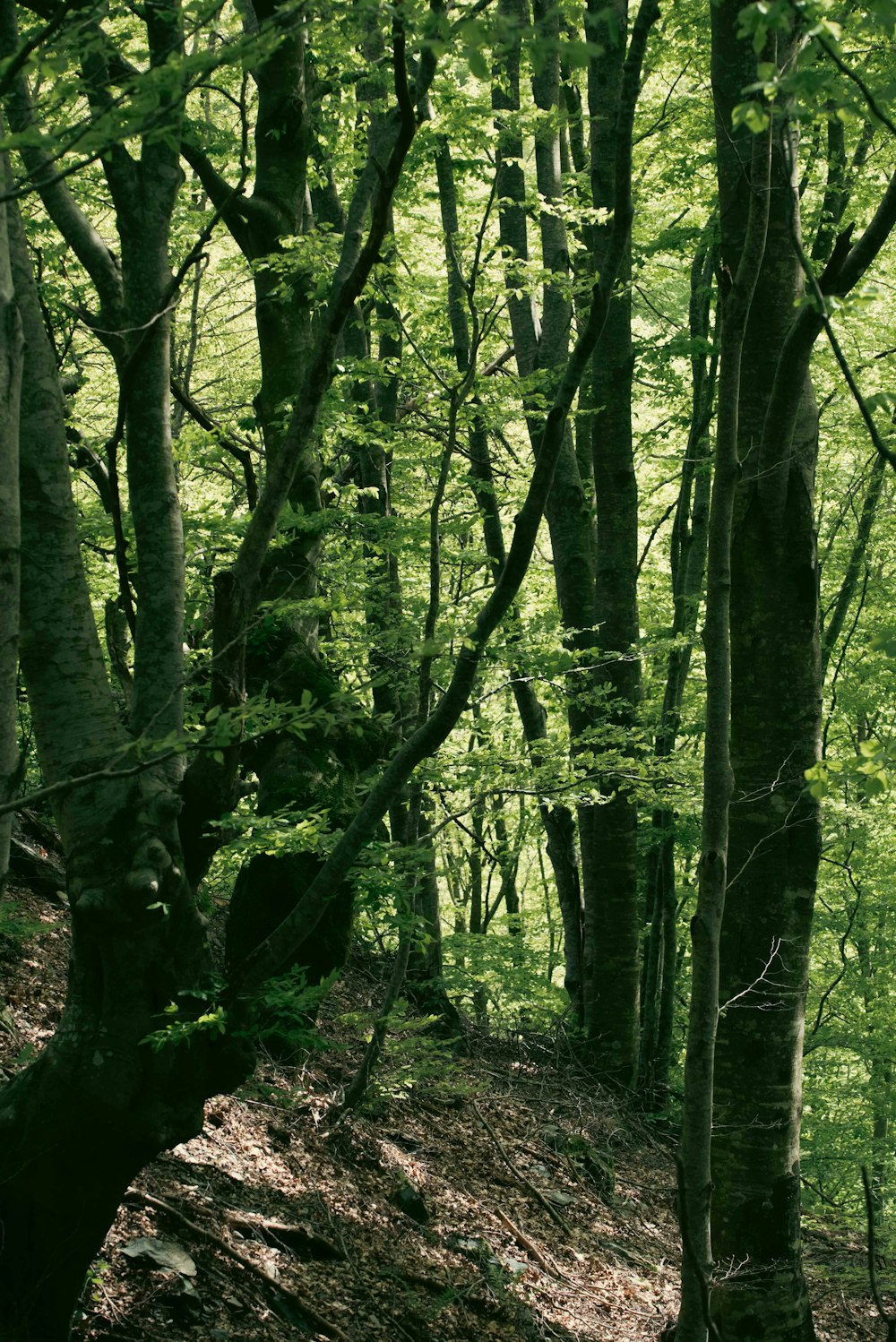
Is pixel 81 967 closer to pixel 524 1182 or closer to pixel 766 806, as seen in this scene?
pixel 766 806

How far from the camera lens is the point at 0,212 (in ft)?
8.59

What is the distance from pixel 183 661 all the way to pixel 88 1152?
181cm

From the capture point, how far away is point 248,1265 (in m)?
5.27

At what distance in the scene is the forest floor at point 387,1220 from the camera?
199 inches

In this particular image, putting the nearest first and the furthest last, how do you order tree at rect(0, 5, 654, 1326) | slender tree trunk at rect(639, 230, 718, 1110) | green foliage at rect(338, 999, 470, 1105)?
tree at rect(0, 5, 654, 1326), green foliage at rect(338, 999, 470, 1105), slender tree trunk at rect(639, 230, 718, 1110)

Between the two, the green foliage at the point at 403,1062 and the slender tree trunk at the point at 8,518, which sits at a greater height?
the slender tree trunk at the point at 8,518

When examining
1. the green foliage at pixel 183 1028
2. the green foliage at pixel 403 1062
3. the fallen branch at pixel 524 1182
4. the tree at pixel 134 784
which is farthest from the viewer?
the fallen branch at pixel 524 1182

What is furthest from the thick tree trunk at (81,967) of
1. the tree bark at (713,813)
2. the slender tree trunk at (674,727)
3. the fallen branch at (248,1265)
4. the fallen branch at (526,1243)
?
the slender tree trunk at (674,727)

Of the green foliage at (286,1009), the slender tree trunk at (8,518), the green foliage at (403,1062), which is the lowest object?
the green foliage at (403,1062)

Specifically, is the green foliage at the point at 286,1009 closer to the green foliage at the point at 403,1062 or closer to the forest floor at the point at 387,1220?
the forest floor at the point at 387,1220

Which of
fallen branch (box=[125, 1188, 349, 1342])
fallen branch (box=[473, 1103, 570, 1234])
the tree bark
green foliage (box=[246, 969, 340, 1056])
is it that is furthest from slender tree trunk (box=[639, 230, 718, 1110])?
green foliage (box=[246, 969, 340, 1056])

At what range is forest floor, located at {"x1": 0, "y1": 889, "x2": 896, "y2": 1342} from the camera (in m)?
5.05

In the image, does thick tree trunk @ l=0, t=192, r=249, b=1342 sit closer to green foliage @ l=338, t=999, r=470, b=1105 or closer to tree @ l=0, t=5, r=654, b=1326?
tree @ l=0, t=5, r=654, b=1326

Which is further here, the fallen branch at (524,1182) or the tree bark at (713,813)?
the fallen branch at (524,1182)
